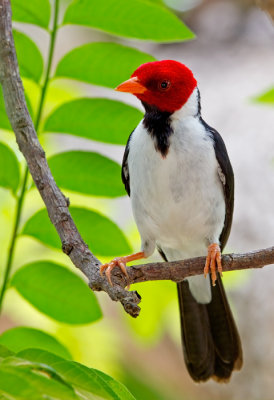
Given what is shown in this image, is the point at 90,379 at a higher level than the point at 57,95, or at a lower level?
lower

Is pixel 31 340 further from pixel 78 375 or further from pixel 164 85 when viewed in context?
pixel 164 85

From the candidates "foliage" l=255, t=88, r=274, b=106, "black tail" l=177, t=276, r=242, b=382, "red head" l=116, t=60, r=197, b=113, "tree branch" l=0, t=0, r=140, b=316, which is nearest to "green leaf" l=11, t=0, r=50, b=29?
"tree branch" l=0, t=0, r=140, b=316

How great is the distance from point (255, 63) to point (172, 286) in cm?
469

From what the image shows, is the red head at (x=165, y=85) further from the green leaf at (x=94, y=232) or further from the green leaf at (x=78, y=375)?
the green leaf at (x=78, y=375)

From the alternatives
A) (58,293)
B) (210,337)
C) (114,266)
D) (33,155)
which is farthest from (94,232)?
(210,337)

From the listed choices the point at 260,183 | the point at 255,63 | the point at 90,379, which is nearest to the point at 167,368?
the point at 260,183

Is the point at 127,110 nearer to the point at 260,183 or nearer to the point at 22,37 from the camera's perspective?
the point at 22,37

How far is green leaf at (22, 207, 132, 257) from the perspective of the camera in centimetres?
202

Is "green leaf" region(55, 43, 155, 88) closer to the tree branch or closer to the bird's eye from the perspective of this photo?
the bird's eye

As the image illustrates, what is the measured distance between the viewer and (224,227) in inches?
105

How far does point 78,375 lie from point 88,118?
3.65 feet

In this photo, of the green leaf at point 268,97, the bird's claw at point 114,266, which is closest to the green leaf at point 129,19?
the green leaf at point 268,97

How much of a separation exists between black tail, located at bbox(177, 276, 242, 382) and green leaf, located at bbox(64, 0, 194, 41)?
48.9 inches

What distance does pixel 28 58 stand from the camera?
2049 millimetres
